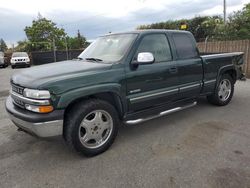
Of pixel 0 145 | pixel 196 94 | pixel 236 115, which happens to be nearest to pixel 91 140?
pixel 0 145

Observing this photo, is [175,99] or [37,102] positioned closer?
[37,102]

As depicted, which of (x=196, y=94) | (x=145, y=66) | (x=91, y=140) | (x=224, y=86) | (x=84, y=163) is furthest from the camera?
(x=224, y=86)

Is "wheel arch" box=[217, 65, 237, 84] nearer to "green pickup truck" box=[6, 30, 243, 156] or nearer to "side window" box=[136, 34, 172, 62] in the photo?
"green pickup truck" box=[6, 30, 243, 156]

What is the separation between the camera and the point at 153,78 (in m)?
3.91

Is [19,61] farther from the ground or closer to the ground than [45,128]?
farther from the ground

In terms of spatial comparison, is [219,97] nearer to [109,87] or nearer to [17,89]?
[109,87]

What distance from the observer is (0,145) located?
3.85 m

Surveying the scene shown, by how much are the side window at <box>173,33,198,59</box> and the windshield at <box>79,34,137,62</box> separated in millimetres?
1014

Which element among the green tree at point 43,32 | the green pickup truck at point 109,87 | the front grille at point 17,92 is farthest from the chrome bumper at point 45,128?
the green tree at point 43,32

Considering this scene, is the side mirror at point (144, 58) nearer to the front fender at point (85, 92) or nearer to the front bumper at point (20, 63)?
the front fender at point (85, 92)

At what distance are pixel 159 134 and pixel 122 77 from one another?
4.35ft

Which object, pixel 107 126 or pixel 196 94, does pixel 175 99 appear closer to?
pixel 196 94

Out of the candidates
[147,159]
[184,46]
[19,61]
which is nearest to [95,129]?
[147,159]

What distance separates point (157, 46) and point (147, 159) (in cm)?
202
